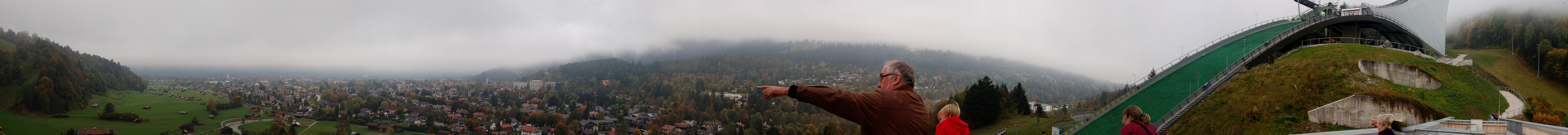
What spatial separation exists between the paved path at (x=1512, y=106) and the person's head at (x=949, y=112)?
1899 cm

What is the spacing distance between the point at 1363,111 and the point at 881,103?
17436 millimetres

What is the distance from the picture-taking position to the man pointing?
1365mm

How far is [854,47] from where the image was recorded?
13850 cm

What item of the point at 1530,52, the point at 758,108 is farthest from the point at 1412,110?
the point at 758,108

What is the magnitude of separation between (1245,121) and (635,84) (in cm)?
7879

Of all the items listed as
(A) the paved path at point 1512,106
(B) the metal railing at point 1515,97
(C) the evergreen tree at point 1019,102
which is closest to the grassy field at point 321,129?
(C) the evergreen tree at point 1019,102

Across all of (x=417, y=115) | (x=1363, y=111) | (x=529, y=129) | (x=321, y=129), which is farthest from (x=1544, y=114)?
(x=417, y=115)

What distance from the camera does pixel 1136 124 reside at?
3.53 meters

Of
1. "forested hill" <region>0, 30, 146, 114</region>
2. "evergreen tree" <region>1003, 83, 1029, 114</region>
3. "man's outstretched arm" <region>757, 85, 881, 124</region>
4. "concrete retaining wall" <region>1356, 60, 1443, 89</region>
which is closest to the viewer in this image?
"man's outstretched arm" <region>757, 85, 881, 124</region>

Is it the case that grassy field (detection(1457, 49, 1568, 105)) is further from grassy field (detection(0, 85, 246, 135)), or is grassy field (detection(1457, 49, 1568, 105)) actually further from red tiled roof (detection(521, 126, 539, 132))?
grassy field (detection(0, 85, 246, 135))

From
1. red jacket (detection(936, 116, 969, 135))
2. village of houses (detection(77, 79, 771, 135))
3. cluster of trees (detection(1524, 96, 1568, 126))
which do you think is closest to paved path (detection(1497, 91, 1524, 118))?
cluster of trees (detection(1524, 96, 1568, 126))

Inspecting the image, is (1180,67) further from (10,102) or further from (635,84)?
(635,84)

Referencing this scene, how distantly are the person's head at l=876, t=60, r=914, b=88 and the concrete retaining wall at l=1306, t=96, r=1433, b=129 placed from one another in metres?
16.8

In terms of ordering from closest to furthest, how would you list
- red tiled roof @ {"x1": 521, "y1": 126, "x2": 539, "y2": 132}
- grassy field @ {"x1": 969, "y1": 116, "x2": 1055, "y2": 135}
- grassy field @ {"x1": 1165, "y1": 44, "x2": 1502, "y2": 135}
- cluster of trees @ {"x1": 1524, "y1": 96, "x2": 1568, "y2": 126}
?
cluster of trees @ {"x1": 1524, "y1": 96, "x2": 1568, "y2": 126} < grassy field @ {"x1": 1165, "y1": 44, "x2": 1502, "y2": 135} < grassy field @ {"x1": 969, "y1": 116, "x2": 1055, "y2": 135} < red tiled roof @ {"x1": 521, "y1": 126, "x2": 539, "y2": 132}
